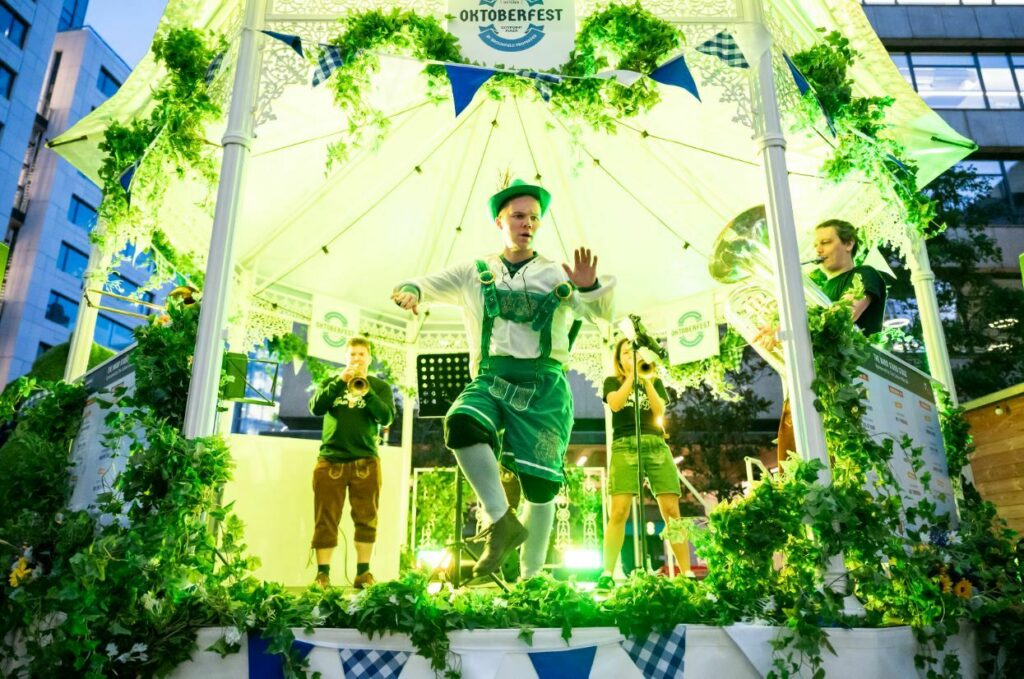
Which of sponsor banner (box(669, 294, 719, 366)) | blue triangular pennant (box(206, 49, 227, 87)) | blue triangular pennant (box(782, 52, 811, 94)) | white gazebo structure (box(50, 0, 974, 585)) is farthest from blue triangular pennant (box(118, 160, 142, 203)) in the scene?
sponsor banner (box(669, 294, 719, 366))

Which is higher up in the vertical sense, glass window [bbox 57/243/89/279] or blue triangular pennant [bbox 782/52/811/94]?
glass window [bbox 57/243/89/279]

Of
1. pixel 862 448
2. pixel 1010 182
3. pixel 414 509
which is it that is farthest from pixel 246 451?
pixel 1010 182

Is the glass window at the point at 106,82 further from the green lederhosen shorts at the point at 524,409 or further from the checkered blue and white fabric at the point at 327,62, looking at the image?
the green lederhosen shorts at the point at 524,409

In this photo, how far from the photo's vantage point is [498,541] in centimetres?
298

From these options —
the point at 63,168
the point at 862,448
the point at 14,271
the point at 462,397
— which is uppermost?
the point at 63,168

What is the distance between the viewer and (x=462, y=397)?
10.8 feet

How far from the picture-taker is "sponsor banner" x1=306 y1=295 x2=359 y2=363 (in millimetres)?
7562

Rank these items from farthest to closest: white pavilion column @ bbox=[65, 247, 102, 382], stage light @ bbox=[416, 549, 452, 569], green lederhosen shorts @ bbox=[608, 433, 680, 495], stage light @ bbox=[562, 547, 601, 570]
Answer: stage light @ bbox=[562, 547, 601, 570], stage light @ bbox=[416, 549, 452, 569], green lederhosen shorts @ bbox=[608, 433, 680, 495], white pavilion column @ bbox=[65, 247, 102, 382]

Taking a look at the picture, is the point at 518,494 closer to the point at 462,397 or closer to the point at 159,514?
the point at 462,397

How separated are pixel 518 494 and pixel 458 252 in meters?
3.16

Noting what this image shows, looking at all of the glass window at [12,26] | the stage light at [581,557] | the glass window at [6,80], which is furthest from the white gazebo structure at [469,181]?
the glass window at [12,26]

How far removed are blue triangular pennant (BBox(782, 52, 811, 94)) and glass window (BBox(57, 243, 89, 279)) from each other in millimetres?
28213

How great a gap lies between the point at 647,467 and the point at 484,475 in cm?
240

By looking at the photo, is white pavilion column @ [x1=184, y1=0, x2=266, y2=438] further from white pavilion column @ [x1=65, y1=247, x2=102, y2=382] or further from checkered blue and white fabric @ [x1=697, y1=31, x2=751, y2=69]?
checkered blue and white fabric @ [x1=697, y1=31, x2=751, y2=69]
